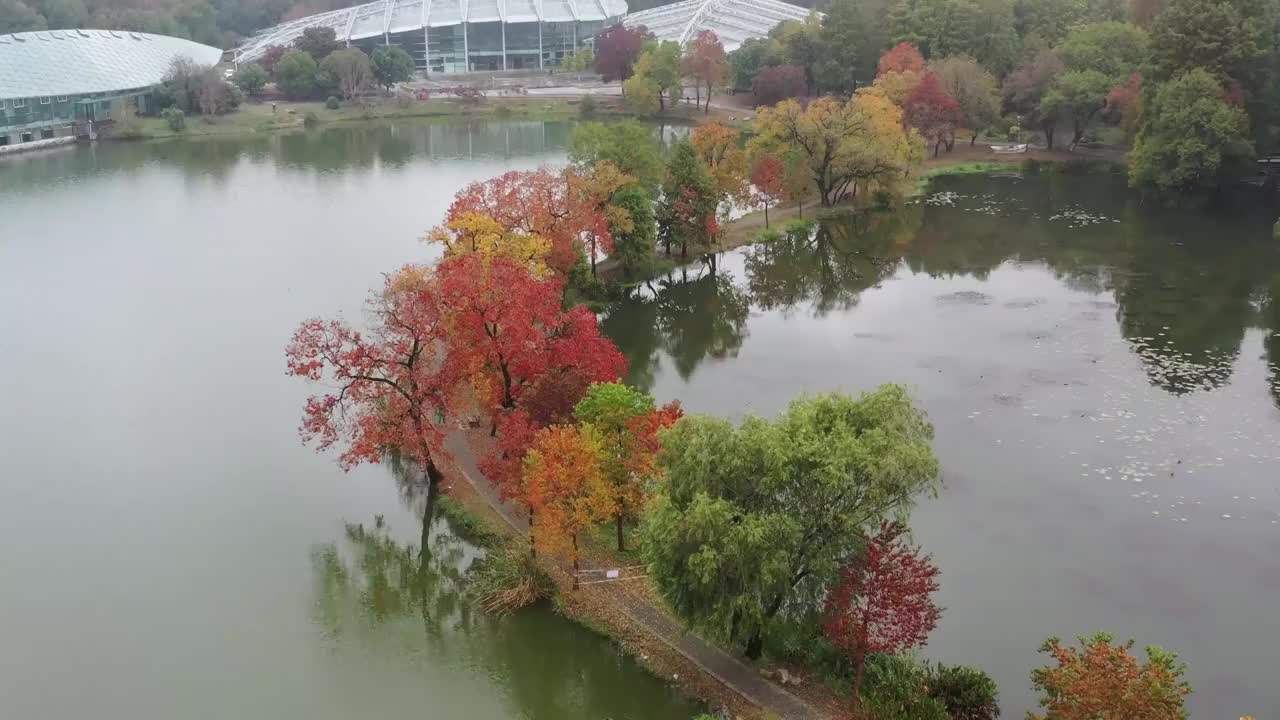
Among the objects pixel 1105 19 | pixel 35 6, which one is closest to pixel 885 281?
pixel 1105 19

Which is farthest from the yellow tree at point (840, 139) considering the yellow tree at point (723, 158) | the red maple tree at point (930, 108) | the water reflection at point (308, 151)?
the water reflection at point (308, 151)

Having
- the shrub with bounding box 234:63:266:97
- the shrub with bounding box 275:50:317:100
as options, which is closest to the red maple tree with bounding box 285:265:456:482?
the shrub with bounding box 275:50:317:100

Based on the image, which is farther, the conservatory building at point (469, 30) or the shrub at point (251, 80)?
the conservatory building at point (469, 30)

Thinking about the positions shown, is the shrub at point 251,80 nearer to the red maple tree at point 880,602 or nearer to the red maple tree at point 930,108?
the red maple tree at point 930,108

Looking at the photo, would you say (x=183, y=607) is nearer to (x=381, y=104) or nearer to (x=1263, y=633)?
(x=1263, y=633)

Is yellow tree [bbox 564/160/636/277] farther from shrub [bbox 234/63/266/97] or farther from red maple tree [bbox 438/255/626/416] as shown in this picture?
shrub [bbox 234/63/266/97]
